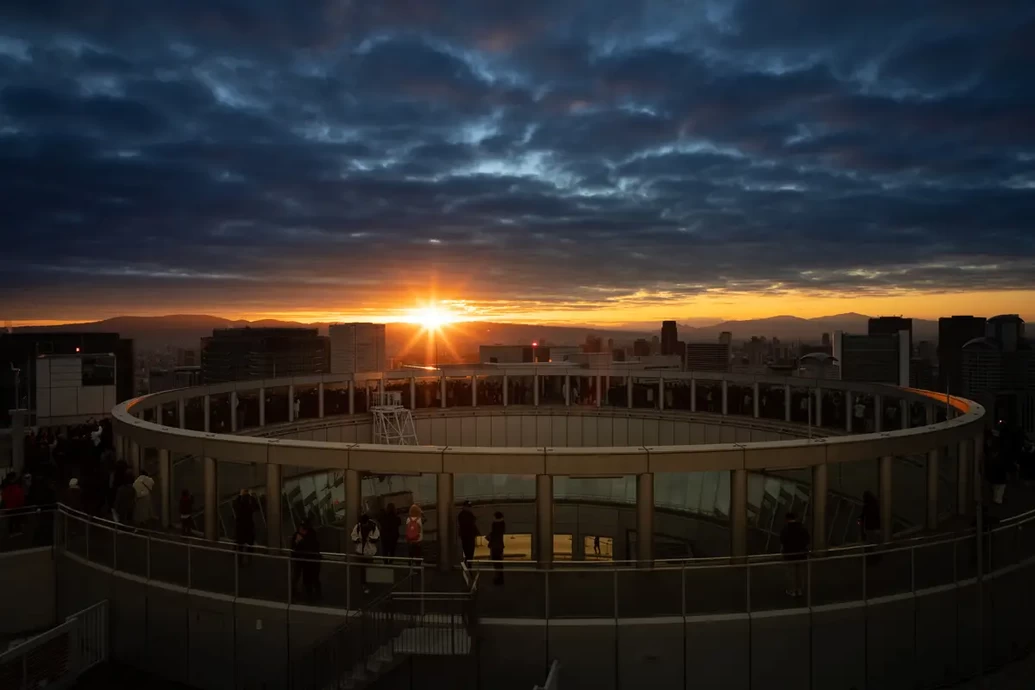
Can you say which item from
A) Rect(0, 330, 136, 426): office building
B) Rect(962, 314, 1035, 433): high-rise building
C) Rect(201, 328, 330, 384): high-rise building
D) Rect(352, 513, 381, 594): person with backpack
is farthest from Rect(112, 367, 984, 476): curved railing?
Rect(201, 328, 330, 384): high-rise building

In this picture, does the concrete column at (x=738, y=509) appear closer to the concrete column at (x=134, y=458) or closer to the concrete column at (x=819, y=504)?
the concrete column at (x=819, y=504)

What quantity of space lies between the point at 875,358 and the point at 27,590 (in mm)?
163289

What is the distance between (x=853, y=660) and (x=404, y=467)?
362 inches

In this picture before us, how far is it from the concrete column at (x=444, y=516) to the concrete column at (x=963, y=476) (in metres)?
13.1

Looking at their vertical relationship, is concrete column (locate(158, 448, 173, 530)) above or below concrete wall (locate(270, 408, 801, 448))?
above

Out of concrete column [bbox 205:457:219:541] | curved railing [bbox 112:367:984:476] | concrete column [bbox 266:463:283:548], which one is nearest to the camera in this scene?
curved railing [bbox 112:367:984:476]

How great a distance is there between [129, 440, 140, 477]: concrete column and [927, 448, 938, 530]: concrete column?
20.1 m

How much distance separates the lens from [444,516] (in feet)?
48.3

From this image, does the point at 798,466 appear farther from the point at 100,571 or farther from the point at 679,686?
the point at 100,571

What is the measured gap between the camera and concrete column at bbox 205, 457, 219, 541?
54.7 ft

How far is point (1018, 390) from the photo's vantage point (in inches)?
5079

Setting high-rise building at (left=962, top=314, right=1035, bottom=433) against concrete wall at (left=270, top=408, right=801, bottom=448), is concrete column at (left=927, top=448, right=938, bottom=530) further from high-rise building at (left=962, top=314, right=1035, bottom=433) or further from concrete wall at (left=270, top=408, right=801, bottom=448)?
high-rise building at (left=962, top=314, right=1035, bottom=433)

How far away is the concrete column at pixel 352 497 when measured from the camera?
15.3 meters

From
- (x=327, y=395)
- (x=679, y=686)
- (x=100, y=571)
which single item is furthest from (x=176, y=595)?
(x=327, y=395)
